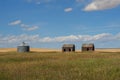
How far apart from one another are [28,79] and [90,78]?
2999 mm

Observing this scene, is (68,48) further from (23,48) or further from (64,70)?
(64,70)

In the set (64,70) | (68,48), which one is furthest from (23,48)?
(64,70)

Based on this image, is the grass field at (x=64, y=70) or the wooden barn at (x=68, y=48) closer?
the grass field at (x=64, y=70)

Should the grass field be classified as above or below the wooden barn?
below

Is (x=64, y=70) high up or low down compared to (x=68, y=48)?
down

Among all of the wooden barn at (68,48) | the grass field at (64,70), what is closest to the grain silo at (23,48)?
the wooden barn at (68,48)

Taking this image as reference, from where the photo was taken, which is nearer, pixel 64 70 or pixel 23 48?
pixel 64 70

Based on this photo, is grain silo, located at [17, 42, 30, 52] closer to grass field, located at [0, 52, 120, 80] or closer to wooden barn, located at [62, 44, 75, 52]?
wooden barn, located at [62, 44, 75, 52]

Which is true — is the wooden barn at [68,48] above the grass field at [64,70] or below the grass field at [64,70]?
above

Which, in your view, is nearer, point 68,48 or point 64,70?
point 64,70

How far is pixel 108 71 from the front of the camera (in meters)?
18.1

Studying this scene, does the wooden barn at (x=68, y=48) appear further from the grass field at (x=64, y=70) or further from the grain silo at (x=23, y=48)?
the grass field at (x=64, y=70)

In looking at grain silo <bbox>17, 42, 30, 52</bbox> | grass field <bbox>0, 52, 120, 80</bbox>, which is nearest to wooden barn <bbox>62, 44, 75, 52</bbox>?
grain silo <bbox>17, 42, 30, 52</bbox>

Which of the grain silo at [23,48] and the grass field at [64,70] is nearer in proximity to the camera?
the grass field at [64,70]
